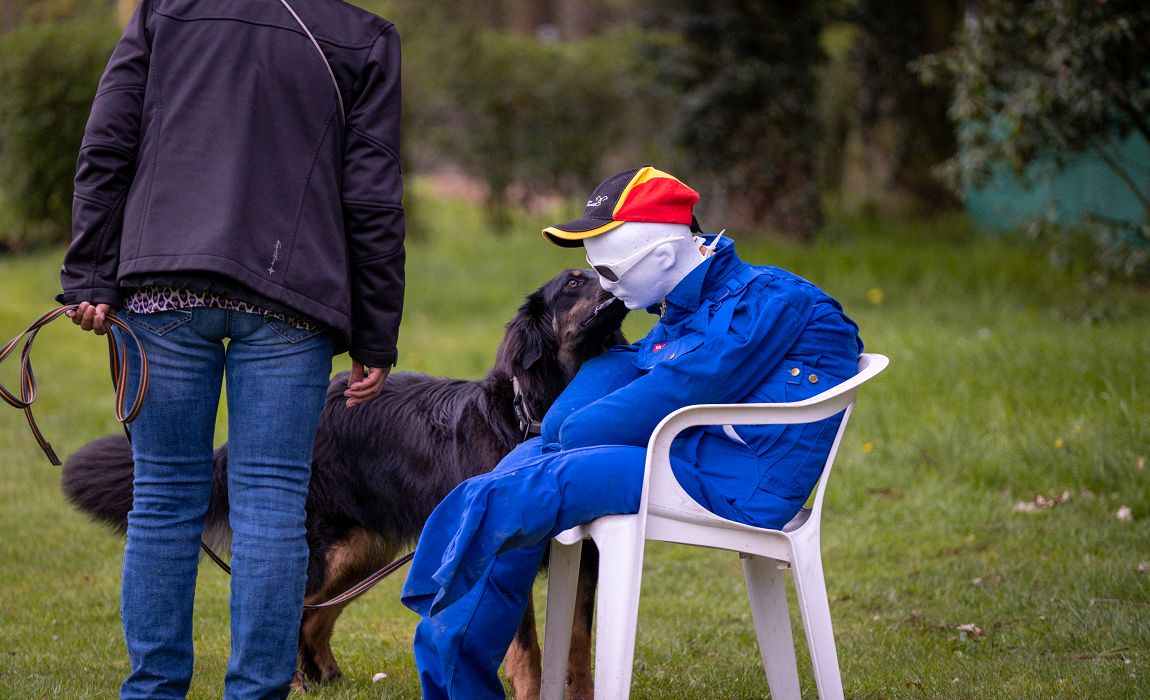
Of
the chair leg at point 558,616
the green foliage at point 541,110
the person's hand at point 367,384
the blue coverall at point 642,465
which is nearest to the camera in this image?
the blue coverall at point 642,465

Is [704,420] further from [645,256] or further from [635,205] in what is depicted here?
[635,205]

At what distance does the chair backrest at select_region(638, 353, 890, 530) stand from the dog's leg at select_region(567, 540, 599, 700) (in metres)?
0.85

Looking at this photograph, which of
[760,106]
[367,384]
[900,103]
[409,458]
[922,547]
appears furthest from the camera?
[900,103]

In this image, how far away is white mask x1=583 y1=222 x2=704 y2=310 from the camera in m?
2.89

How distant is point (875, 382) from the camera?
270 inches

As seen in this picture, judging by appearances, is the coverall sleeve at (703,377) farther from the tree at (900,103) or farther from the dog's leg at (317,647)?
the tree at (900,103)

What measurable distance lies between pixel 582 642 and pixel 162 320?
163cm

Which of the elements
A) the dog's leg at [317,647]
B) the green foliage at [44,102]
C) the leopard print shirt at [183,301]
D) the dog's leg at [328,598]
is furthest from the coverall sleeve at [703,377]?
the green foliage at [44,102]

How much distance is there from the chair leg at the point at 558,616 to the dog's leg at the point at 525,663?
0.33 meters

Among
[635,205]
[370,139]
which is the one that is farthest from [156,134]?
[635,205]

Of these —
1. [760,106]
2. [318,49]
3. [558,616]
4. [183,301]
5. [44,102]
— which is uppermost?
[318,49]

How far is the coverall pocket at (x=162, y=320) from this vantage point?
2.56m

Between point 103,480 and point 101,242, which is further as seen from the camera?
point 103,480

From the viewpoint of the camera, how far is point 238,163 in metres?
2.51
